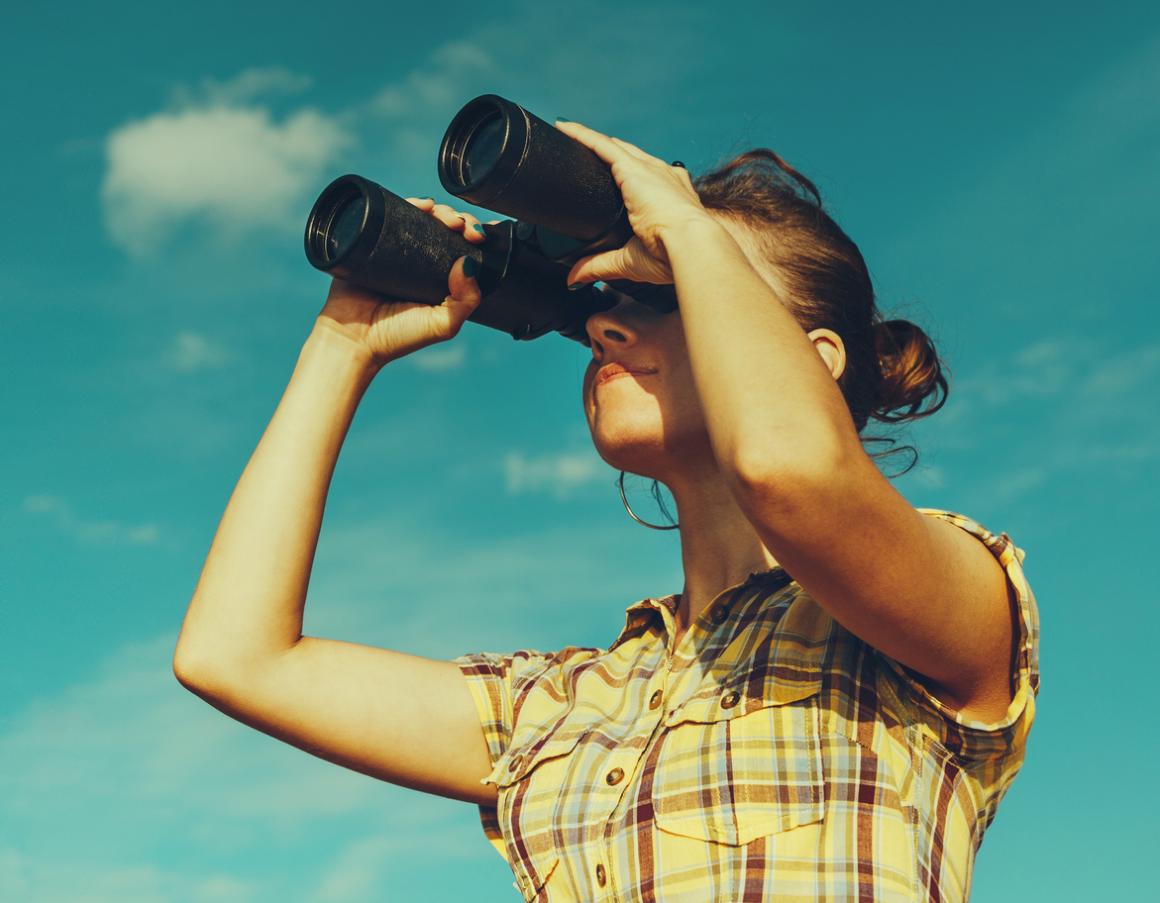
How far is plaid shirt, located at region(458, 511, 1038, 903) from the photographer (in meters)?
1.19

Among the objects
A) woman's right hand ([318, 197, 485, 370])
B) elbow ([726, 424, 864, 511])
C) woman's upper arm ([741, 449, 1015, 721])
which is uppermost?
woman's right hand ([318, 197, 485, 370])

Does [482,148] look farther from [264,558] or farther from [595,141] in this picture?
[264,558]

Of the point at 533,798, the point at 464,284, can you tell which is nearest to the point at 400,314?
the point at 464,284

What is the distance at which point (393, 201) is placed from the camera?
1.68m

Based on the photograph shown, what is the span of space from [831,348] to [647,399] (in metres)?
0.37

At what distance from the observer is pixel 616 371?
1.69m

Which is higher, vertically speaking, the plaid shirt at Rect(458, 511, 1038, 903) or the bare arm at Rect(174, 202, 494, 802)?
the bare arm at Rect(174, 202, 494, 802)

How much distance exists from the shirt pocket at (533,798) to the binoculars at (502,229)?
2.43 feet

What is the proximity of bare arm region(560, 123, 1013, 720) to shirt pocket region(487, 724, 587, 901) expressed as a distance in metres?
0.56

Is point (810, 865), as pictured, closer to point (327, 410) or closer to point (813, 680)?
point (813, 680)

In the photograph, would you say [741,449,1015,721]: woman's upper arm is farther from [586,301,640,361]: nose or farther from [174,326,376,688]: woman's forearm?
[174,326,376,688]: woman's forearm

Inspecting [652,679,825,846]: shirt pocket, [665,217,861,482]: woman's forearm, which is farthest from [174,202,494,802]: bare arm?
[665,217,861,482]: woman's forearm

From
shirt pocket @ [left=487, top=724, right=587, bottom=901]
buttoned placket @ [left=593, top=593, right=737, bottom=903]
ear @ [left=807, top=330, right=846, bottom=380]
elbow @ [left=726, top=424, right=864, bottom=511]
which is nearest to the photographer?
elbow @ [left=726, top=424, right=864, bottom=511]

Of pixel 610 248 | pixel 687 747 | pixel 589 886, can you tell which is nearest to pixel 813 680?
pixel 687 747
